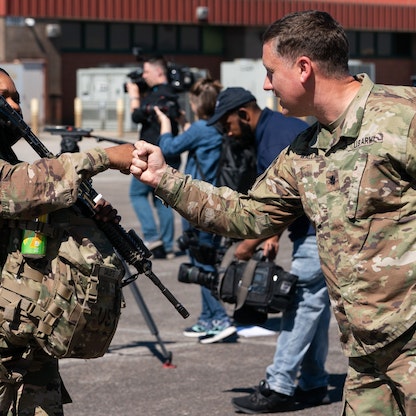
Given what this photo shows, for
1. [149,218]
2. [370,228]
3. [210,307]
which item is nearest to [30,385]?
[370,228]

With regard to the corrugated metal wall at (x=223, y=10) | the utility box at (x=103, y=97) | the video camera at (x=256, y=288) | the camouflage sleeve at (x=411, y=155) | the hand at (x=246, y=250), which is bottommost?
the utility box at (x=103, y=97)

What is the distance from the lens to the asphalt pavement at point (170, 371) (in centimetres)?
621

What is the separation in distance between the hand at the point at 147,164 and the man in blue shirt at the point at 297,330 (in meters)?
2.18

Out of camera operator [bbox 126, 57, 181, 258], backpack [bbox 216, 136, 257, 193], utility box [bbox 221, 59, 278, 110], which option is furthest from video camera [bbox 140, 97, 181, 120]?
utility box [bbox 221, 59, 278, 110]

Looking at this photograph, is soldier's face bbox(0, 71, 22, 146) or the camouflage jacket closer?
the camouflage jacket

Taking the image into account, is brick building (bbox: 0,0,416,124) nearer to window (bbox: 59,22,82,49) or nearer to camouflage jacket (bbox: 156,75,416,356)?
window (bbox: 59,22,82,49)

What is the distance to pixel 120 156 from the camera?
3.96 m

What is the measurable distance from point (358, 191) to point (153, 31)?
38.6 m

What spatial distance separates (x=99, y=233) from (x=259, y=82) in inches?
986

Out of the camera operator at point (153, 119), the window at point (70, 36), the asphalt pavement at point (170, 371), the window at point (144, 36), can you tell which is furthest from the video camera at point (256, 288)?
the window at point (144, 36)

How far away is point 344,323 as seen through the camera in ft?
11.9

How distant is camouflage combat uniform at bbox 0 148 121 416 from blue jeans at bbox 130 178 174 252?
22.5ft

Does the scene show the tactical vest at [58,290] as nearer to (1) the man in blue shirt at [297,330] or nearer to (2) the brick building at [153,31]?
(1) the man in blue shirt at [297,330]

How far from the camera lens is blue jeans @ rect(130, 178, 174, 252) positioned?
11.3 metres
